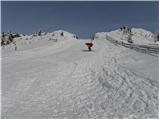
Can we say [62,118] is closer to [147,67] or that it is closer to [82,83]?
[82,83]

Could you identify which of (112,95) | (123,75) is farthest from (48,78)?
(112,95)

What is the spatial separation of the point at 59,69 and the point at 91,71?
286cm

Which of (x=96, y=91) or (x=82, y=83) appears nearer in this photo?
(x=96, y=91)

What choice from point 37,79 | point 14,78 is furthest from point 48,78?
point 14,78

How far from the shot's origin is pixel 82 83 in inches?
794

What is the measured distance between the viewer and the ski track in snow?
561 inches

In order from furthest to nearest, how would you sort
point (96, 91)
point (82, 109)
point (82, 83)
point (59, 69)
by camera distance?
point (59, 69), point (82, 83), point (96, 91), point (82, 109)

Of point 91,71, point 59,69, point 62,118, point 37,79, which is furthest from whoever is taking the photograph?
point 59,69

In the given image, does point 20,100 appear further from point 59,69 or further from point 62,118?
point 59,69

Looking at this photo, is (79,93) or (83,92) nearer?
(79,93)

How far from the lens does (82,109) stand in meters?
14.7

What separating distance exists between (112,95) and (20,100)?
4.57 m

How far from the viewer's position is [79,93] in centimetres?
1770

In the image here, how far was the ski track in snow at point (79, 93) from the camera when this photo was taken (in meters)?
14.3
